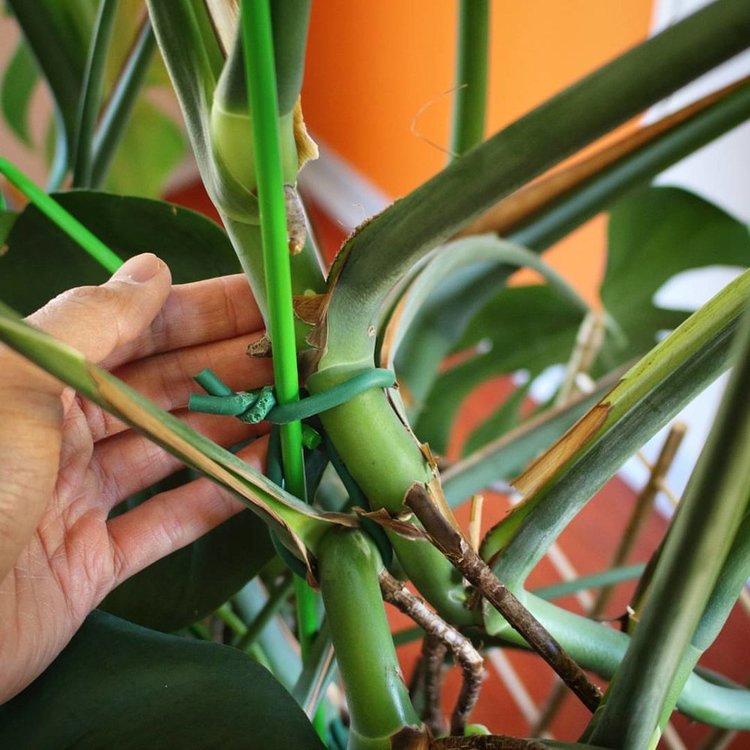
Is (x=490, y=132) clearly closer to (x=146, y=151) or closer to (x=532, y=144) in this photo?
(x=146, y=151)

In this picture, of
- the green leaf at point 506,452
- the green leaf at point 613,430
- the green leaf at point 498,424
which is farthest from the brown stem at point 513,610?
the green leaf at point 498,424

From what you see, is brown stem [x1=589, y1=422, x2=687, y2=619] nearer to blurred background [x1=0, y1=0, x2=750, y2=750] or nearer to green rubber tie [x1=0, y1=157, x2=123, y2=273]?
blurred background [x1=0, y1=0, x2=750, y2=750]

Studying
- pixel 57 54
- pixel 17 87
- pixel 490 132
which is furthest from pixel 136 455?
pixel 490 132

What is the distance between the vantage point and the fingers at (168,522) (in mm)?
384

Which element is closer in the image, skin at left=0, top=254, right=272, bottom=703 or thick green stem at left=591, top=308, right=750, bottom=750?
thick green stem at left=591, top=308, right=750, bottom=750

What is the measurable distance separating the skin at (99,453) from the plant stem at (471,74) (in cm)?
14

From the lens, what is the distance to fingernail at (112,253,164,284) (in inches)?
13.8

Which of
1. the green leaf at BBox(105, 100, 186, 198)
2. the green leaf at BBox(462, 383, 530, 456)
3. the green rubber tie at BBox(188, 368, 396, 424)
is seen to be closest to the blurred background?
the green leaf at BBox(105, 100, 186, 198)

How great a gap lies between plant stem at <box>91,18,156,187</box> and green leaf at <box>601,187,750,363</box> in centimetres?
36

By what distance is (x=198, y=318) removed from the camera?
1.34ft

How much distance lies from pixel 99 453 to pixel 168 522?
0.06 m

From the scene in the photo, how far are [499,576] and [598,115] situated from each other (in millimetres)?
174

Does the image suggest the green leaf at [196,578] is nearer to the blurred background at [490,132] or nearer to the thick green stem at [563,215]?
the thick green stem at [563,215]

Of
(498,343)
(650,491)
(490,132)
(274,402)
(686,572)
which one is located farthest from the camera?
(490,132)
